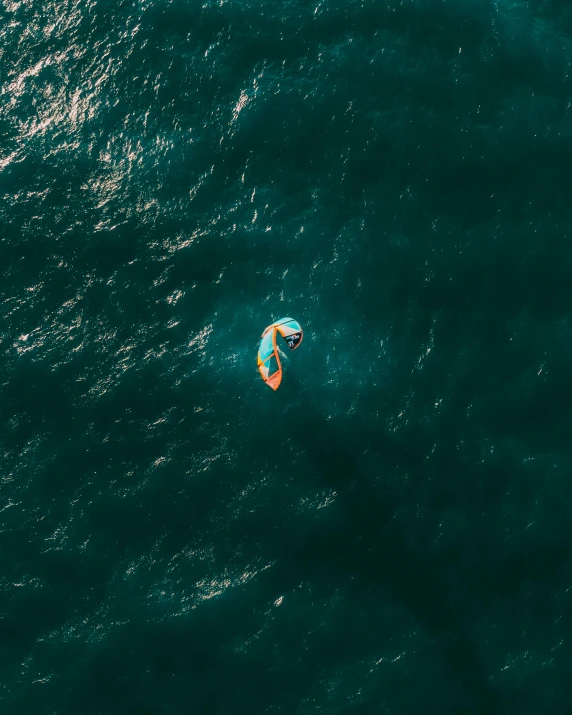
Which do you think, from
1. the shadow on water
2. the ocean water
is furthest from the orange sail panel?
the shadow on water

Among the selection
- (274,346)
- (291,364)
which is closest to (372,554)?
(291,364)

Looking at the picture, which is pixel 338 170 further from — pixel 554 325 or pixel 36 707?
pixel 36 707

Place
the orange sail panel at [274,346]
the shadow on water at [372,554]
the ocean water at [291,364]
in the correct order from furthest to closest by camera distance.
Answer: the orange sail panel at [274,346], the ocean water at [291,364], the shadow on water at [372,554]

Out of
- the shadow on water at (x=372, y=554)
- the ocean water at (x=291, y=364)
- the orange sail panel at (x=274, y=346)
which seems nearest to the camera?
the shadow on water at (x=372, y=554)

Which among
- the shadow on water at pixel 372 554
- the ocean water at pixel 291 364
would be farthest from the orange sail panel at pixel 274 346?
the shadow on water at pixel 372 554

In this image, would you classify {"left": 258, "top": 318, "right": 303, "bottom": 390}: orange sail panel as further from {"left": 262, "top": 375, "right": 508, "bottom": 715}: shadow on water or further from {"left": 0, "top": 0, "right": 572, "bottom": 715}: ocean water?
{"left": 262, "top": 375, "right": 508, "bottom": 715}: shadow on water

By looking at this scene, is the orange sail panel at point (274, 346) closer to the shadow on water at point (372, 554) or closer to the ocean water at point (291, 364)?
the ocean water at point (291, 364)
